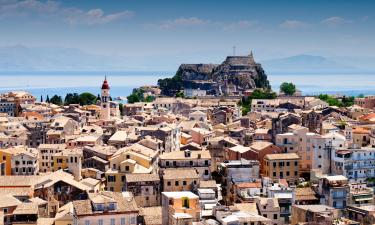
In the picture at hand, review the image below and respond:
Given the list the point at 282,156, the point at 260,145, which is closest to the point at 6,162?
the point at 260,145

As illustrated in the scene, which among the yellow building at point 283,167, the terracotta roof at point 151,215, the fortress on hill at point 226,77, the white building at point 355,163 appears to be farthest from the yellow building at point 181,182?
the fortress on hill at point 226,77

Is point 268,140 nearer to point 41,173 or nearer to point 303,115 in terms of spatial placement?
point 303,115

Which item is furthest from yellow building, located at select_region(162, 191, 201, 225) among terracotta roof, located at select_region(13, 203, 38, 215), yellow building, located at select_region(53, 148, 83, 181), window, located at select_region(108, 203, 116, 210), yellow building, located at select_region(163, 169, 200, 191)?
yellow building, located at select_region(53, 148, 83, 181)

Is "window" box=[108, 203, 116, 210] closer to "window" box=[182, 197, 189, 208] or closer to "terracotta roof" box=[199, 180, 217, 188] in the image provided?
"window" box=[182, 197, 189, 208]

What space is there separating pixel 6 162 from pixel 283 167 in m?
20.6

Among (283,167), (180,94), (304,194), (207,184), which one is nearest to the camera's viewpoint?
(304,194)

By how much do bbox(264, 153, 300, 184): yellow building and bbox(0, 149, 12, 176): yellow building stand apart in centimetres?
1909

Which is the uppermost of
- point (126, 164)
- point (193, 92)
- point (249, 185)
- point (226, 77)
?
point (226, 77)

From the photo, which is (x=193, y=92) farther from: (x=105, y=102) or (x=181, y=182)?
(x=181, y=182)

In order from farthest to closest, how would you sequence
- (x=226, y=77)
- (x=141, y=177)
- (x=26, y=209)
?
1. (x=226, y=77)
2. (x=141, y=177)
3. (x=26, y=209)

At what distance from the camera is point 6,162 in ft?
166

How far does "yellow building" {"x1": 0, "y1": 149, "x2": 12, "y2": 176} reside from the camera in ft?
164

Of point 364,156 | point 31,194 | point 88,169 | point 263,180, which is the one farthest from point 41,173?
point 364,156

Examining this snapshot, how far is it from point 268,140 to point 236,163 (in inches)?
420
